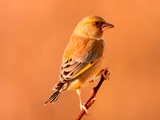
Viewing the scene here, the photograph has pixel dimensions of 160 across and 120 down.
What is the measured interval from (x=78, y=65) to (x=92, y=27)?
280 mm

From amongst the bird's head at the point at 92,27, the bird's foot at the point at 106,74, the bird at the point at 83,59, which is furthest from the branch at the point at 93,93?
the bird's head at the point at 92,27

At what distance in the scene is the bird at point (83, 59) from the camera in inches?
50.3

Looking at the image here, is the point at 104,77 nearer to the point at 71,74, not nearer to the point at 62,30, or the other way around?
the point at 71,74

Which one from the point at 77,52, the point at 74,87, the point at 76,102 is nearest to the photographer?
the point at 74,87

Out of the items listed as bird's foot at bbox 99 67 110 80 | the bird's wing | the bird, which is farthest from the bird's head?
bird's foot at bbox 99 67 110 80

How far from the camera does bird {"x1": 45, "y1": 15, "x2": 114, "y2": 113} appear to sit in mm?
1277

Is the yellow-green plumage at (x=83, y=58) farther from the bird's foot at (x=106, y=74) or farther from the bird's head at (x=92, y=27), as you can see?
the bird's foot at (x=106, y=74)

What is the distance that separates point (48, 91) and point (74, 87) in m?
1.40

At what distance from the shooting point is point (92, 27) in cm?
155

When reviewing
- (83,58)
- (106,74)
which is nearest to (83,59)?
(83,58)

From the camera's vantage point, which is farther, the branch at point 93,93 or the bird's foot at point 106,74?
the bird's foot at point 106,74

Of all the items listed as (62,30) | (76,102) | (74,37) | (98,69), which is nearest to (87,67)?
(98,69)

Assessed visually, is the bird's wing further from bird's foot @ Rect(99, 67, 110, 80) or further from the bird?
bird's foot @ Rect(99, 67, 110, 80)

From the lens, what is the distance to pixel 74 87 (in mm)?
1258
